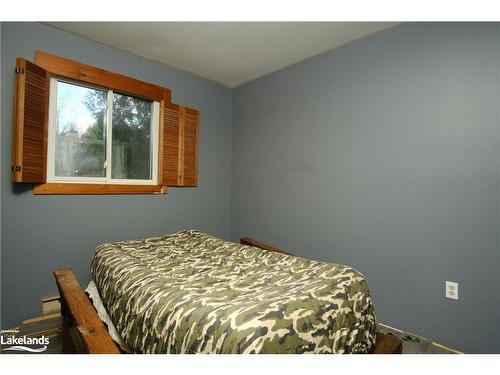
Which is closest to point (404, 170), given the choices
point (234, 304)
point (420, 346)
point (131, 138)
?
point (420, 346)

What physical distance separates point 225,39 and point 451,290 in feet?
8.97

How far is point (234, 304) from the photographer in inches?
41.3

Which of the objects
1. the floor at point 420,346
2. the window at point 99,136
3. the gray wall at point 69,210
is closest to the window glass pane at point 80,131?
the window at point 99,136

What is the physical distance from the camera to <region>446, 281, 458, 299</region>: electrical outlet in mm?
1906

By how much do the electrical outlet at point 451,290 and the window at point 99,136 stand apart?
279cm

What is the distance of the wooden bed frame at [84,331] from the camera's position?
958mm

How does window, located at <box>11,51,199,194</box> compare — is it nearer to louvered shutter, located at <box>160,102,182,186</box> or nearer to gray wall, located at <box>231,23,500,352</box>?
Answer: louvered shutter, located at <box>160,102,182,186</box>

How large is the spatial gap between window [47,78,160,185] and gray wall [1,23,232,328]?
9.2 inches

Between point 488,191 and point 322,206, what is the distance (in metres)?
1.27

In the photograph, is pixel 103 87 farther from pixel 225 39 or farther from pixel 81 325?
pixel 81 325

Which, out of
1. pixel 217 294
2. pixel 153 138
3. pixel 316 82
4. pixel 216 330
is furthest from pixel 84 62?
pixel 216 330

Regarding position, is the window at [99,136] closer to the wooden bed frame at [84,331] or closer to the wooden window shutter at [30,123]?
the wooden window shutter at [30,123]

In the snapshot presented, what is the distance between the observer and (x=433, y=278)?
201 centimetres
